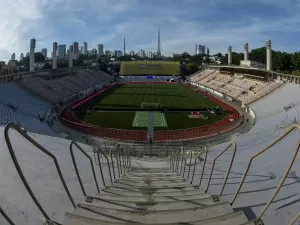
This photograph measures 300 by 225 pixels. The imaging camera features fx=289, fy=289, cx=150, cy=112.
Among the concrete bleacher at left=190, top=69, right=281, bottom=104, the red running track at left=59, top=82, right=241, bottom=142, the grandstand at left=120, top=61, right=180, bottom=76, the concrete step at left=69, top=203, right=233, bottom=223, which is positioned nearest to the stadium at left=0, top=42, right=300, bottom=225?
the concrete step at left=69, top=203, right=233, bottom=223

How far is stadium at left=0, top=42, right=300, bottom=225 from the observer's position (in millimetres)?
3027

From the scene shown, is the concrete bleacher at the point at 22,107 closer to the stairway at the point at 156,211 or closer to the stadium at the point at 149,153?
the stadium at the point at 149,153

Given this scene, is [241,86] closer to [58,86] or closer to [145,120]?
[145,120]

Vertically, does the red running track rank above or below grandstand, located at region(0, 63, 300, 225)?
below

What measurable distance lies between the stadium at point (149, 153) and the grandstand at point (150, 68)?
11.2m

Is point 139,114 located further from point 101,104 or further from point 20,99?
point 20,99

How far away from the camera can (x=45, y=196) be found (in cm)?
387

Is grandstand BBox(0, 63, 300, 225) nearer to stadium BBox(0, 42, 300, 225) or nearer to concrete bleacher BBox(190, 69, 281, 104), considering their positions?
stadium BBox(0, 42, 300, 225)

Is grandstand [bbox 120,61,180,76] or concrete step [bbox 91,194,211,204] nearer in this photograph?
concrete step [bbox 91,194,211,204]

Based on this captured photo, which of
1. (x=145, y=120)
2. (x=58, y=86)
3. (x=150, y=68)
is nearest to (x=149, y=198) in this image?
(x=145, y=120)

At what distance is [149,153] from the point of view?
1794cm

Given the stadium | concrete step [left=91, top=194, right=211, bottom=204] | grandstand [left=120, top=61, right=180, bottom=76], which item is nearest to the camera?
the stadium

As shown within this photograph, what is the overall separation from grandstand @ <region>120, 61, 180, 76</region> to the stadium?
11.2 meters

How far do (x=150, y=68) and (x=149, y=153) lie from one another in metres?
72.0
